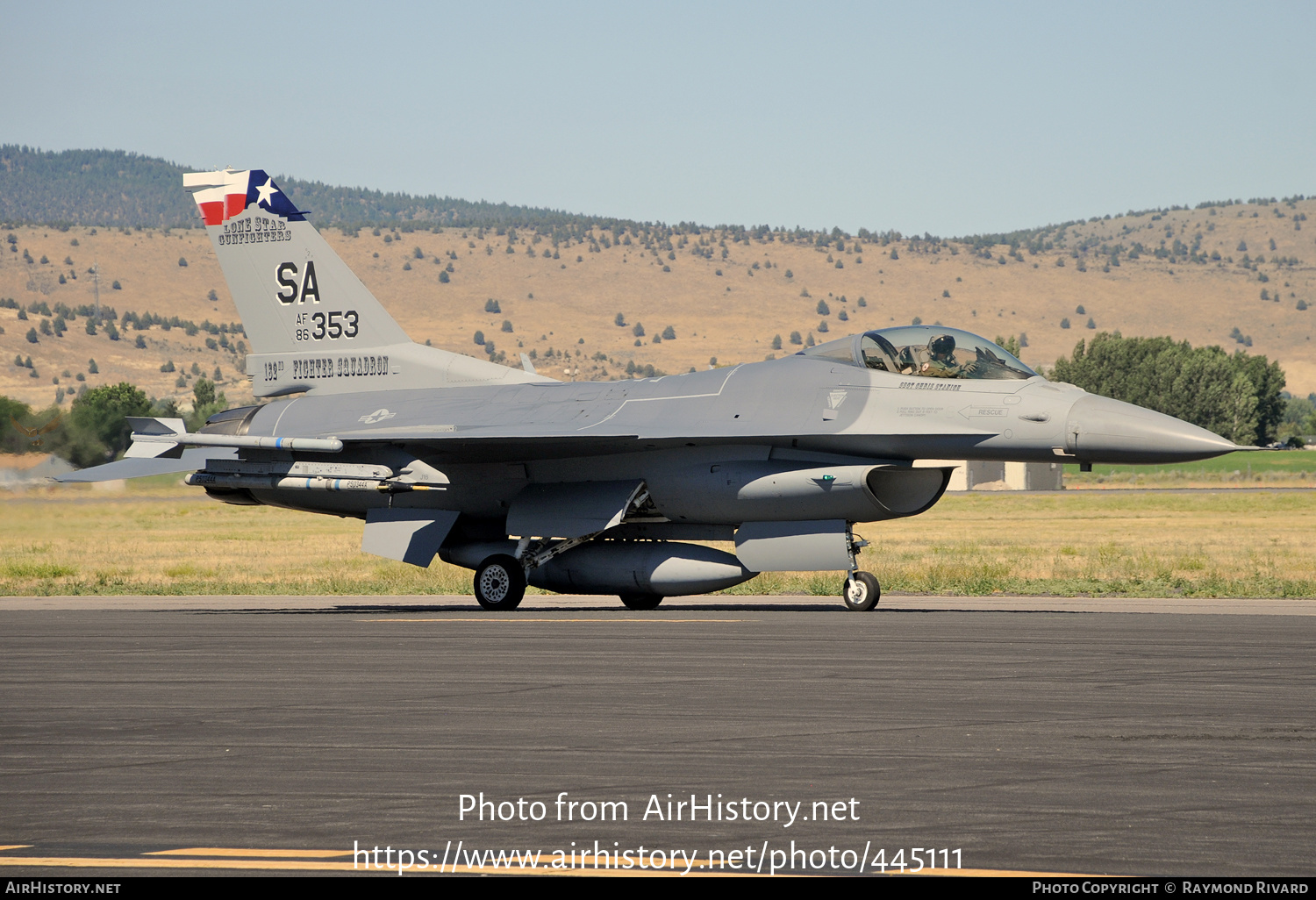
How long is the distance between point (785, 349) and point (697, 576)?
138m

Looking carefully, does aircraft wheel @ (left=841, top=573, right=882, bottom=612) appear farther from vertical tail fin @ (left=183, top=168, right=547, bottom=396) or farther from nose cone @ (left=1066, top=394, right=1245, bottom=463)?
vertical tail fin @ (left=183, top=168, right=547, bottom=396)

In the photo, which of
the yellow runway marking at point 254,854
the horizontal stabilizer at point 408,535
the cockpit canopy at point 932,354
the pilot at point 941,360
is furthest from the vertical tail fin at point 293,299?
the yellow runway marking at point 254,854

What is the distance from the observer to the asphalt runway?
6023 millimetres

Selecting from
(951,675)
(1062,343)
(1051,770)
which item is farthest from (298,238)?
(1062,343)

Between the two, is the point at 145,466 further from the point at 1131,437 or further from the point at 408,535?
the point at 1131,437

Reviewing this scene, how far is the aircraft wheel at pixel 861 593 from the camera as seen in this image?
17.5 metres

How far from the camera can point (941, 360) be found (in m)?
17.4

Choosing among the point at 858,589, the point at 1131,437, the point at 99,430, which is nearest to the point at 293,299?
the point at 99,430

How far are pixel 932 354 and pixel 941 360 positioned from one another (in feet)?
0.44

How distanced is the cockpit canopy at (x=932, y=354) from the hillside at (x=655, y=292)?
415 ft

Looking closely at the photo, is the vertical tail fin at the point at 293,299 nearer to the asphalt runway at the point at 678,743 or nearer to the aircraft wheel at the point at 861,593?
the aircraft wheel at the point at 861,593

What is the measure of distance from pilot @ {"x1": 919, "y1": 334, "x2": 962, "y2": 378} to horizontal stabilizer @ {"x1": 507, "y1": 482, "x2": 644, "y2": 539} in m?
3.92

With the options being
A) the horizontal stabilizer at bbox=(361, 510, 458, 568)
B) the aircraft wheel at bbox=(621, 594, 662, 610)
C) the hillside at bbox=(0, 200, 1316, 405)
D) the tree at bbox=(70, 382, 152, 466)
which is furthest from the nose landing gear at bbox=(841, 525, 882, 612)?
the hillside at bbox=(0, 200, 1316, 405)
